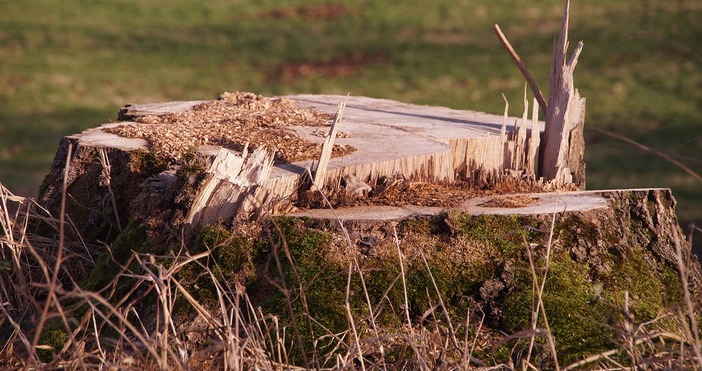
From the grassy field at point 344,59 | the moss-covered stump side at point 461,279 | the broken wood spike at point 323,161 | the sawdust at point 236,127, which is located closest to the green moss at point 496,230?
the moss-covered stump side at point 461,279

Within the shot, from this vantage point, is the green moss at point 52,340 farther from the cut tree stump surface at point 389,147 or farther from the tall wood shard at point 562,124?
the tall wood shard at point 562,124

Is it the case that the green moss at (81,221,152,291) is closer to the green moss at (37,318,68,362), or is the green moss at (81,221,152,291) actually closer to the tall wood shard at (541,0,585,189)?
the green moss at (37,318,68,362)

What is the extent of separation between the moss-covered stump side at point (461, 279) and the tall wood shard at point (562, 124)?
630mm

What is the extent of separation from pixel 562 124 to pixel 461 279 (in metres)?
1.09

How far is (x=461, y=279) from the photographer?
277cm

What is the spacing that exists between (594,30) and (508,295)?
581 inches

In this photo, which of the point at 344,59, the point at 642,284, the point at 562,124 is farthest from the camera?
the point at 344,59

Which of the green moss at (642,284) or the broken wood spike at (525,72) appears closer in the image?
the green moss at (642,284)

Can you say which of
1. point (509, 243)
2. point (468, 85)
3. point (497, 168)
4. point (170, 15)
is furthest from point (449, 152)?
point (170, 15)

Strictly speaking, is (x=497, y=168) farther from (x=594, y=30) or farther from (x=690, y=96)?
(x=594, y=30)

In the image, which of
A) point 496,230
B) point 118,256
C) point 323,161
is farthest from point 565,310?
point 118,256

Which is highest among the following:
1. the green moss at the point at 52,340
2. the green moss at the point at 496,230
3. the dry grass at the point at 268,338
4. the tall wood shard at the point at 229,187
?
the tall wood shard at the point at 229,187

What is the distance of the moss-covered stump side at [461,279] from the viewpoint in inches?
105

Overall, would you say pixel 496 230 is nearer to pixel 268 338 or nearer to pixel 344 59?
pixel 268 338
